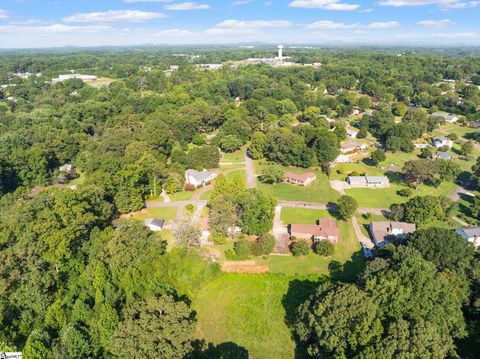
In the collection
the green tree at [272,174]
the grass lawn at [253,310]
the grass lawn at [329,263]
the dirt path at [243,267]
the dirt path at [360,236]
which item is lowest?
the grass lawn at [253,310]

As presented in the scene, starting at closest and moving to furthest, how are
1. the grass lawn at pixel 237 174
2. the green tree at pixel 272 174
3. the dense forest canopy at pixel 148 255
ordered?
the dense forest canopy at pixel 148 255
the green tree at pixel 272 174
the grass lawn at pixel 237 174

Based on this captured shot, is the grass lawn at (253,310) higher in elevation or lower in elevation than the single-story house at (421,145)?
lower

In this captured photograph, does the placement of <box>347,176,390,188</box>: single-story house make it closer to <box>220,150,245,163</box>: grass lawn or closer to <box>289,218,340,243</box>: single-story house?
<box>289,218,340,243</box>: single-story house

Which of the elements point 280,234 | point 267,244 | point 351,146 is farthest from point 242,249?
point 351,146

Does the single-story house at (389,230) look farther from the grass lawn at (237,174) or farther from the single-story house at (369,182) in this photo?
the grass lawn at (237,174)

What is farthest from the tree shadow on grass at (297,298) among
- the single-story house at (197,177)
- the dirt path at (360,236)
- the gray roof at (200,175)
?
the gray roof at (200,175)

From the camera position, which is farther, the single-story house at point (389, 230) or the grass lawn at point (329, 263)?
the single-story house at point (389, 230)

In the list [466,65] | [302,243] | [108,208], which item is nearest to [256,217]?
[302,243]
